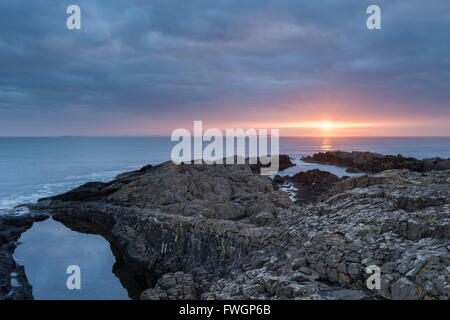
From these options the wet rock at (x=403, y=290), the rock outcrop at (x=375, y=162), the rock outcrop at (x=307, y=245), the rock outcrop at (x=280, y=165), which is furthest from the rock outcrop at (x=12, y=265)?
the rock outcrop at (x=375, y=162)

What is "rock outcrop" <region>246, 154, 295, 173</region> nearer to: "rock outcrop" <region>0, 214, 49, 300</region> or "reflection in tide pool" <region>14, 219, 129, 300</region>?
"reflection in tide pool" <region>14, 219, 129, 300</region>

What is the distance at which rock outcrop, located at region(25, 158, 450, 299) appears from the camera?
771cm

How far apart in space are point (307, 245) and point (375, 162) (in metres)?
59.9

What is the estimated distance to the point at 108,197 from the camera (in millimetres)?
30875

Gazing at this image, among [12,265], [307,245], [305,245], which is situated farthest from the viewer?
[12,265]

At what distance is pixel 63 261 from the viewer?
20.6 metres

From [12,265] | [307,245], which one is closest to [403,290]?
[307,245]

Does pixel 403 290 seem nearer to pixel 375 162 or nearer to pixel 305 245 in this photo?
pixel 305 245

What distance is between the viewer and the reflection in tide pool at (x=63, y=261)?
16.0 meters

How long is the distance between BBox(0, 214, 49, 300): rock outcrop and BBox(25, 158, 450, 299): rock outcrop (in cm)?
594

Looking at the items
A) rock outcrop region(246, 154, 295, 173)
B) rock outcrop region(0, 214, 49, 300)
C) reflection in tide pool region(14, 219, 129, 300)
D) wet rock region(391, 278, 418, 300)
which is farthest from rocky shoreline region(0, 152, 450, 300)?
rock outcrop region(246, 154, 295, 173)

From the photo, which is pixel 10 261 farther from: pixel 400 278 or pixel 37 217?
pixel 400 278
